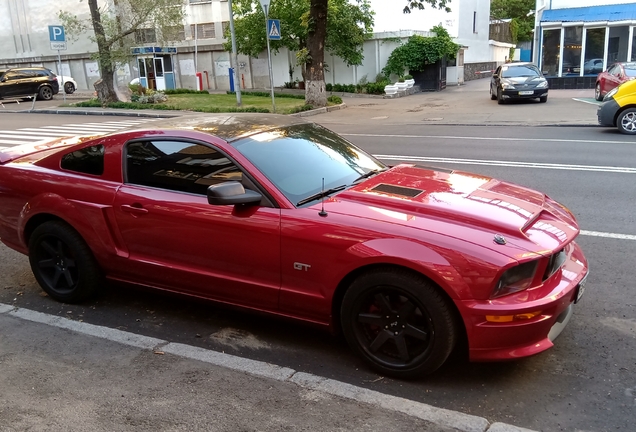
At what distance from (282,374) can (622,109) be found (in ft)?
41.7

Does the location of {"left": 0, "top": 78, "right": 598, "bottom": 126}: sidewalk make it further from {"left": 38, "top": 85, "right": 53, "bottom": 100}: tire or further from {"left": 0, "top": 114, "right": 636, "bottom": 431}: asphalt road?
{"left": 0, "top": 114, "right": 636, "bottom": 431}: asphalt road

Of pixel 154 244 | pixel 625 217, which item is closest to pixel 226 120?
pixel 154 244

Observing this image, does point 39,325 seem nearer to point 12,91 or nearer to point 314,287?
point 314,287

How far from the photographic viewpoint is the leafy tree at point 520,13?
62900mm

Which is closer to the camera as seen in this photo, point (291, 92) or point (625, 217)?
point (625, 217)

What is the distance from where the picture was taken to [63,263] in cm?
464

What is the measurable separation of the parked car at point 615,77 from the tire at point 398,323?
17.6 meters

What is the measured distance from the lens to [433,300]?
10.5ft

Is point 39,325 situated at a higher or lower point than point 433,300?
lower

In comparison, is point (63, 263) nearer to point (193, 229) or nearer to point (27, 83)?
point (193, 229)

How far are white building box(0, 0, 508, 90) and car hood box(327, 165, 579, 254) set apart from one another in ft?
92.9

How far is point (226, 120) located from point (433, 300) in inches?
96.3

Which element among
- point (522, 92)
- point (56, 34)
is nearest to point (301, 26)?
point (56, 34)

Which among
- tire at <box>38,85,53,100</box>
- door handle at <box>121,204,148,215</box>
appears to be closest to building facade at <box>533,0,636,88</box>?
tire at <box>38,85,53,100</box>
